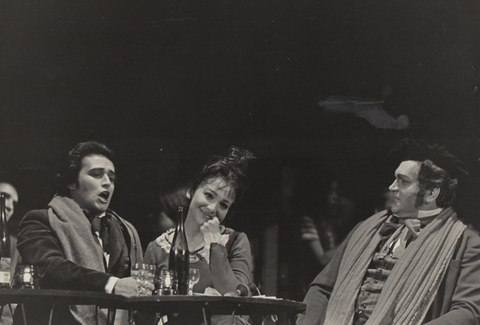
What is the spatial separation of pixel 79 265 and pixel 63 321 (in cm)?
34

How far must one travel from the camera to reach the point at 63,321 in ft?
11.7

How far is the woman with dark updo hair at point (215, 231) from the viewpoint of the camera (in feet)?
12.5

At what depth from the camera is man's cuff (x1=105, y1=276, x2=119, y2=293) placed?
12.0 feet

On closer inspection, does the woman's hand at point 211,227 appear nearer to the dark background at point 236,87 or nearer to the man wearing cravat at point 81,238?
the dark background at point 236,87

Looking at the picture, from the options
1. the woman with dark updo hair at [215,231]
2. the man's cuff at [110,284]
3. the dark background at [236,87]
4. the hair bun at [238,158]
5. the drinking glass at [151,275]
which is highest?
the dark background at [236,87]

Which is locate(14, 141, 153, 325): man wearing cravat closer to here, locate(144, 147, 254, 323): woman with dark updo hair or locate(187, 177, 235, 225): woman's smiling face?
locate(144, 147, 254, 323): woman with dark updo hair

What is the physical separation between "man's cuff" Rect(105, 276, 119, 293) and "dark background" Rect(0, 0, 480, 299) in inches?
16.2

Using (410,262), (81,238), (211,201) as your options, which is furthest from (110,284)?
(410,262)

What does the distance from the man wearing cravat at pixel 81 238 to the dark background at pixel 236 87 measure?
0.09 meters

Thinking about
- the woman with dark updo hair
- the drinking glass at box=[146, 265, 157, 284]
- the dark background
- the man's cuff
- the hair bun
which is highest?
the dark background

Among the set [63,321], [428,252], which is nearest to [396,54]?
[428,252]

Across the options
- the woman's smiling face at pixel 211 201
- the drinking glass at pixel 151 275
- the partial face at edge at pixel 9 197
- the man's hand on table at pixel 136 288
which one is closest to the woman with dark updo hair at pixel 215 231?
the woman's smiling face at pixel 211 201

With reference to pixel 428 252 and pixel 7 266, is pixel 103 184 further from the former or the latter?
pixel 428 252

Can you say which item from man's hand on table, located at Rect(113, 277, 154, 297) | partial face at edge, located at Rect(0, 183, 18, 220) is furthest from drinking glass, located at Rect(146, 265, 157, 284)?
partial face at edge, located at Rect(0, 183, 18, 220)
